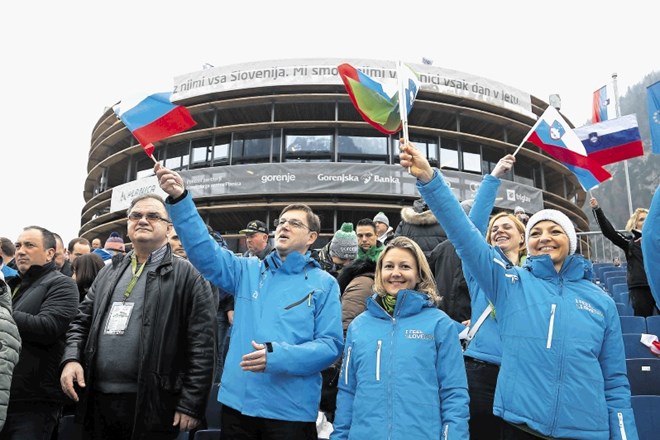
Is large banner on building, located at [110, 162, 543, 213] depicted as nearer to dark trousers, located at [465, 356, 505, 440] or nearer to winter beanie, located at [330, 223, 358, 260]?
winter beanie, located at [330, 223, 358, 260]

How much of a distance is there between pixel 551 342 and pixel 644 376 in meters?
2.71

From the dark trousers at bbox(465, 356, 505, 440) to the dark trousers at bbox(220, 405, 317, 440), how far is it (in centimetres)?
104

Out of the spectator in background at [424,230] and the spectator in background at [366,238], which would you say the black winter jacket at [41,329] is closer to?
the spectator in background at [366,238]

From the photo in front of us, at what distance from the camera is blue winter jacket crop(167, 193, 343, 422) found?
2566mm

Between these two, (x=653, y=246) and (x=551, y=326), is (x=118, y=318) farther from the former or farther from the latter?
(x=653, y=246)

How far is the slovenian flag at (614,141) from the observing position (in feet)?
19.7

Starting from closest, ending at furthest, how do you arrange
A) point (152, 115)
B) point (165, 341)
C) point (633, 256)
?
point (165, 341), point (152, 115), point (633, 256)

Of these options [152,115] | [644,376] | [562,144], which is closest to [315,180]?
[562,144]

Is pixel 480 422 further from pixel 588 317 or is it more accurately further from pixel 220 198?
pixel 220 198

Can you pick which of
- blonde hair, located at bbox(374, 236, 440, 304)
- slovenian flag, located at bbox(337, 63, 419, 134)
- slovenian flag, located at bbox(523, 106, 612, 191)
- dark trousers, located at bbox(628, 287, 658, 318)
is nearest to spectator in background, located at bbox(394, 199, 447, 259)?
slovenian flag, located at bbox(337, 63, 419, 134)

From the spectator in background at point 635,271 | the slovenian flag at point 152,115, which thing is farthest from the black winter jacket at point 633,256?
the slovenian flag at point 152,115

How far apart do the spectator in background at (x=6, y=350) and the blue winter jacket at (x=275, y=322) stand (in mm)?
1083

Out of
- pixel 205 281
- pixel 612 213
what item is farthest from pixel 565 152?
pixel 612 213

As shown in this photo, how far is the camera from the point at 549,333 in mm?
2402
